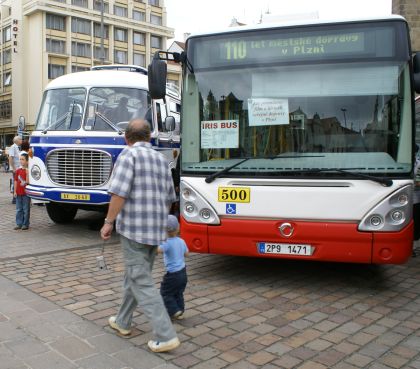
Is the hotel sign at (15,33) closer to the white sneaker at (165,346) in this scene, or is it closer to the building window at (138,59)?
the building window at (138,59)

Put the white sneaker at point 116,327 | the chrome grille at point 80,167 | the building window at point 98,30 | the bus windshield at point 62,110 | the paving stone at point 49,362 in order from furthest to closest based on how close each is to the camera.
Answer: the building window at point 98,30
the bus windshield at point 62,110
the chrome grille at point 80,167
the white sneaker at point 116,327
the paving stone at point 49,362

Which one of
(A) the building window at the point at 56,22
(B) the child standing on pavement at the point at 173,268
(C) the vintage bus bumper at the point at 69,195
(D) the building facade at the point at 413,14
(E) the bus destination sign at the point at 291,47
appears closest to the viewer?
(B) the child standing on pavement at the point at 173,268

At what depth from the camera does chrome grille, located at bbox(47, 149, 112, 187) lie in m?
8.64

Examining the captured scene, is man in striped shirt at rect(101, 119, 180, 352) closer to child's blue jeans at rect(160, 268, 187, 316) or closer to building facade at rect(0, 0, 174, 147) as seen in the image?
child's blue jeans at rect(160, 268, 187, 316)

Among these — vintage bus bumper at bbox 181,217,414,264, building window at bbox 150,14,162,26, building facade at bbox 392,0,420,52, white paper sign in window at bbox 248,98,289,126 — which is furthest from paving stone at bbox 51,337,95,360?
building window at bbox 150,14,162,26

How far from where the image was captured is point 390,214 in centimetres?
526

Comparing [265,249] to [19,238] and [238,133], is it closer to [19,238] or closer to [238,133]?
[238,133]

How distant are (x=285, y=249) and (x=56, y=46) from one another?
2347 inches

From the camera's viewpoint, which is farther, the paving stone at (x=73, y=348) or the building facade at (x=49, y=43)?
the building facade at (x=49, y=43)

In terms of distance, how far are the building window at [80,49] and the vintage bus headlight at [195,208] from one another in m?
58.7

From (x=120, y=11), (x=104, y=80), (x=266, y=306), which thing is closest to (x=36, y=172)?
(x=104, y=80)

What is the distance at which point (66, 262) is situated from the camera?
22.8 ft

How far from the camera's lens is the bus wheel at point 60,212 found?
33.0 feet

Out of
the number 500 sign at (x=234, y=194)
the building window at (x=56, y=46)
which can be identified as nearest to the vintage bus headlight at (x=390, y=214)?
the number 500 sign at (x=234, y=194)
